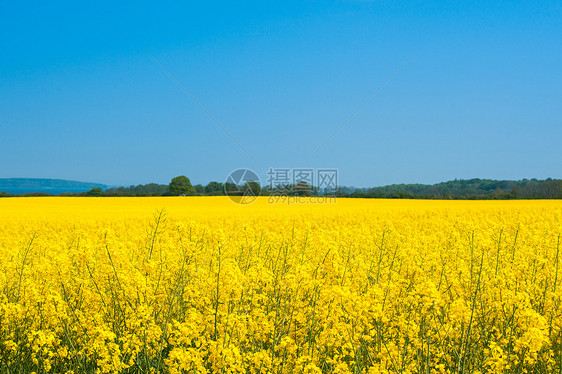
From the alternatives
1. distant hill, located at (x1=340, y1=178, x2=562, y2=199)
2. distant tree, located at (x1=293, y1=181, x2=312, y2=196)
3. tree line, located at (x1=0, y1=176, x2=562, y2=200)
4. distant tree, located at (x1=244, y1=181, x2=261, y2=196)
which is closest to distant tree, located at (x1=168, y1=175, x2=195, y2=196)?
tree line, located at (x1=0, y1=176, x2=562, y2=200)

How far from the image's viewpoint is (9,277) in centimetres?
582

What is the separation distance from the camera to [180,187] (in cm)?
4794

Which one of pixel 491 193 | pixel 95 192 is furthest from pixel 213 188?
pixel 491 193

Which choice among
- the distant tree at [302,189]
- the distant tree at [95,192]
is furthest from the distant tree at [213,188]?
the distant tree at [302,189]

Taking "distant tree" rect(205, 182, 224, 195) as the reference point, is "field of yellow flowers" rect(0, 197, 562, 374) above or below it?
below

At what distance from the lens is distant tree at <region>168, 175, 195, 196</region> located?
155ft

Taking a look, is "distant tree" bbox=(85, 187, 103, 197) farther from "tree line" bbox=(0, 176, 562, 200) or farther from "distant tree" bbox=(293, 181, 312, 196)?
"distant tree" bbox=(293, 181, 312, 196)

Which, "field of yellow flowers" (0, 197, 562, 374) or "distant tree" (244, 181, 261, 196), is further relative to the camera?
"distant tree" (244, 181, 261, 196)

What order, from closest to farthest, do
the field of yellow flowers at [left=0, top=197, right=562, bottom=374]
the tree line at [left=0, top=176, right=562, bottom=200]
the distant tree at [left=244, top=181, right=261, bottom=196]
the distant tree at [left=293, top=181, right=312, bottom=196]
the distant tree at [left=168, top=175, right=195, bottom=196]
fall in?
1. the field of yellow flowers at [left=0, top=197, right=562, bottom=374]
2. the distant tree at [left=293, top=181, right=312, bottom=196]
3. the distant tree at [left=244, top=181, right=261, bottom=196]
4. the tree line at [left=0, top=176, right=562, bottom=200]
5. the distant tree at [left=168, top=175, right=195, bottom=196]

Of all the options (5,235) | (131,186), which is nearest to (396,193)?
(131,186)

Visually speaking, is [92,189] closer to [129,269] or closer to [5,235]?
[5,235]

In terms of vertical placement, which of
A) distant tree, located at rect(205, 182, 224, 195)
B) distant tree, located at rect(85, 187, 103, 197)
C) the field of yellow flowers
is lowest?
the field of yellow flowers

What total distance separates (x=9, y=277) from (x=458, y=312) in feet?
20.3

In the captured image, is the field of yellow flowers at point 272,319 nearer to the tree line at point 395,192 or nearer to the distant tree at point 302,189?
the distant tree at point 302,189
